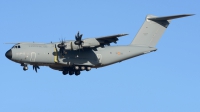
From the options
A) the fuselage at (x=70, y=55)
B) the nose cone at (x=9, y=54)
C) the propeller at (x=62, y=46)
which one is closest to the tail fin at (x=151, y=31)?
the fuselage at (x=70, y=55)

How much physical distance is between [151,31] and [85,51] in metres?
4.62

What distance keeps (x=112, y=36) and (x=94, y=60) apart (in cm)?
216

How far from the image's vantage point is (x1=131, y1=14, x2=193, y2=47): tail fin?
33438 mm

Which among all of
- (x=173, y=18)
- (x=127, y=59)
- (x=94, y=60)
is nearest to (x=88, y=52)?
(x=94, y=60)

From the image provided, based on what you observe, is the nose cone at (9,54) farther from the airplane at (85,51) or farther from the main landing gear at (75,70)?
the main landing gear at (75,70)

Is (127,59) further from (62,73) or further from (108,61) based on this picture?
(62,73)

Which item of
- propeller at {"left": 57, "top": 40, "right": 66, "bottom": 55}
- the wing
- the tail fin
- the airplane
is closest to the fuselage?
the airplane

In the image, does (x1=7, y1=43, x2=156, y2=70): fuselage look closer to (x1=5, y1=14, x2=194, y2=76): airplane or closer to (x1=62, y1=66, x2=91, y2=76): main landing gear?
(x1=5, y1=14, x2=194, y2=76): airplane

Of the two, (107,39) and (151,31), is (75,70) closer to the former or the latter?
(107,39)

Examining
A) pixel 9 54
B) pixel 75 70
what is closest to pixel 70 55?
pixel 75 70

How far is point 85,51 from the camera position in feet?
105

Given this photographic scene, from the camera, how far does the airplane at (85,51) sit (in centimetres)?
3050

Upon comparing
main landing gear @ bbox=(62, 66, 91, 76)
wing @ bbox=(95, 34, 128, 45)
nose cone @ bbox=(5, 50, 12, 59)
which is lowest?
main landing gear @ bbox=(62, 66, 91, 76)

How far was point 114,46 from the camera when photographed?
3284cm
